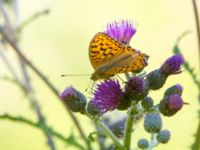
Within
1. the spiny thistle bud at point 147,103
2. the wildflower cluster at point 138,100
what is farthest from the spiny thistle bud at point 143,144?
the spiny thistle bud at point 147,103

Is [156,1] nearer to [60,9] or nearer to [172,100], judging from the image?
[60,9]

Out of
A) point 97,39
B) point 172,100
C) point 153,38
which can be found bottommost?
point 153,38

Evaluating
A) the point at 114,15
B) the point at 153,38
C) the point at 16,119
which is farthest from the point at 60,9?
the point at 16,119

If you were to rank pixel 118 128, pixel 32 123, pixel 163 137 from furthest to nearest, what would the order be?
1. pixel 118 128
2. pixel 32 123
3. pixel 163 137

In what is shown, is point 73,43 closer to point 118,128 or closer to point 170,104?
point 118,128

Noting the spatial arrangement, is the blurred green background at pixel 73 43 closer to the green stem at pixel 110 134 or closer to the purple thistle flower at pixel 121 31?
the purple thistle flower at pixel 121 31

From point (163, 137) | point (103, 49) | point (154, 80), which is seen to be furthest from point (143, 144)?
point (103, 49)

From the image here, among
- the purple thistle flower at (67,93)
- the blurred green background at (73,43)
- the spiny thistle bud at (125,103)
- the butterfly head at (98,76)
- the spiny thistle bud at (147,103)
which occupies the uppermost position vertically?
the butterfly head at (98,76)
